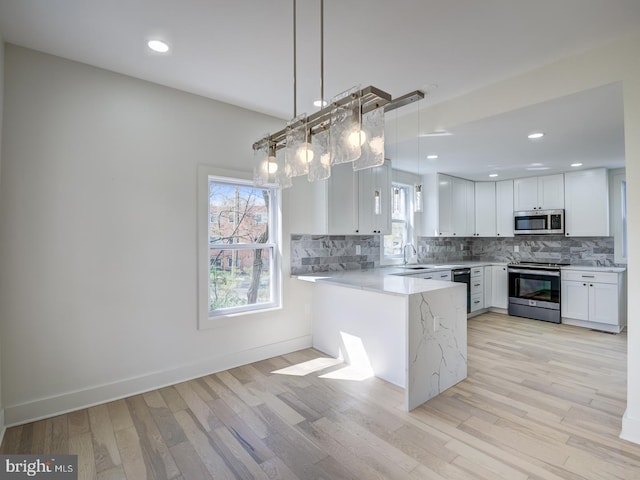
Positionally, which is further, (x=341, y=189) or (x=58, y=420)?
(x=341, y=189)

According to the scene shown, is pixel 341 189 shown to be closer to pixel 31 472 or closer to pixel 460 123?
pixel 460 123

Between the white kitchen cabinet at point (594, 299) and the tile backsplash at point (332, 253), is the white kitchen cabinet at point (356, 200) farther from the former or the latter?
the white kitchen cabinet at point (594, 299)

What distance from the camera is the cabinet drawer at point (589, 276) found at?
4.54 m

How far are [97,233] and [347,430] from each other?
2.43 meters

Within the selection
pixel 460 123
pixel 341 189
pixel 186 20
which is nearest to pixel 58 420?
pixel 186 20

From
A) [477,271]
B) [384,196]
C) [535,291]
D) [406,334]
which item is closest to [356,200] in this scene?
[384,196]

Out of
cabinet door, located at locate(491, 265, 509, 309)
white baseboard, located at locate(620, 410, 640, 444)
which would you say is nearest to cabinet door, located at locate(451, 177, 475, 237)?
cabinet door, located at locate(491, 265, 509, 309)

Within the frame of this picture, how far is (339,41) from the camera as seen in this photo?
2.21 meters

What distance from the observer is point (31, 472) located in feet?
5.85

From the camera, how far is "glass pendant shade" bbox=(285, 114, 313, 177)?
174 cm

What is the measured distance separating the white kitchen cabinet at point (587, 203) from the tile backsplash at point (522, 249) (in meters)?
0.43

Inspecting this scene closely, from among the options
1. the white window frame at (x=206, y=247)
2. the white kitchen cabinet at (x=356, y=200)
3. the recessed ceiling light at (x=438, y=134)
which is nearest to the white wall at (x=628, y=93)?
the recessed ceiling light at (x=438, y=134)

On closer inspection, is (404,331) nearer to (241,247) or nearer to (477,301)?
(241,247)

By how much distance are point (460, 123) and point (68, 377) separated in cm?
397
